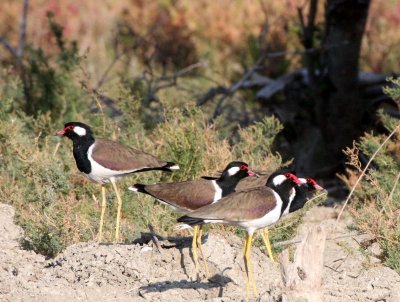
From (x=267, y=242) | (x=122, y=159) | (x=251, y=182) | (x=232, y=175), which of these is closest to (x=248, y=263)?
(x=232, y=175)

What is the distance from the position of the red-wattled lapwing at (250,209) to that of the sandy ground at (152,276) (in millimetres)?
313

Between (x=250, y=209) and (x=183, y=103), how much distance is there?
209 inches

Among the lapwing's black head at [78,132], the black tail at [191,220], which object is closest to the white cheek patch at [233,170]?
the black tail at [191,220]

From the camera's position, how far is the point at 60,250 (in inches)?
289

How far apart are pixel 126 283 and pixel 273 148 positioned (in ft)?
15.1

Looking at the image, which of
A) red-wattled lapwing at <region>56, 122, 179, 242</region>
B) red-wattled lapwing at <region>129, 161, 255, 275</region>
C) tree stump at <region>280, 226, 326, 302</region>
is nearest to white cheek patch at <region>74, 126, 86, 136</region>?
red-wattled lapwing at <region>56, 122, 179, 242</region>

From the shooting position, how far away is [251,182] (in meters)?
7.71

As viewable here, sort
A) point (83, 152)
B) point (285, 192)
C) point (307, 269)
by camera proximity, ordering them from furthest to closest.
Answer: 1. point (83, 152)
2. point (285, 192)
3. point (307, 269)

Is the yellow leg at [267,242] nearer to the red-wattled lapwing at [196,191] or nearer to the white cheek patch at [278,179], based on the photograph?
the red-wattled lapwing at [196,191]

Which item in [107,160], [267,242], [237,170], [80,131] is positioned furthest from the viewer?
[80,131]

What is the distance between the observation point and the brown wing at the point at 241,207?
6223 millimetres

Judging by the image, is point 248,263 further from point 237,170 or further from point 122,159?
point 122,159

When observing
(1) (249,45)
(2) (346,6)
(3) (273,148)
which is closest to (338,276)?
(3) (273,148)

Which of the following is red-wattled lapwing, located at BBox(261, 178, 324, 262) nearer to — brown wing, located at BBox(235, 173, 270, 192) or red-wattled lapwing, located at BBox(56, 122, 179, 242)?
brown wing, located at BBox(235, 173, 270, 192)
